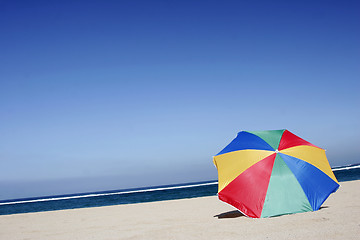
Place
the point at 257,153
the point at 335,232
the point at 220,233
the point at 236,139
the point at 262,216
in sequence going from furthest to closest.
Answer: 1. the point at 236,139
2. the point at 257,153
3. the point at 262,216
4. the point at 220,233
5. the point at 335,232

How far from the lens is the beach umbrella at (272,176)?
5.68m

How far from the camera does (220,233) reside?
4.92 metres

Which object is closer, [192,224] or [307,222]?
[307,222]

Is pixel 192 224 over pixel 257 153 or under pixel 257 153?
under

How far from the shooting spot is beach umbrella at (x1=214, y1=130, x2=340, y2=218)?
568 cm

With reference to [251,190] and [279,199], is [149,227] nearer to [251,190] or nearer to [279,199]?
[251,190]

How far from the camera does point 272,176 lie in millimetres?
5781

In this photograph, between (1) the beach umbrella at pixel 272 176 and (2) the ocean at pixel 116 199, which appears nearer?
(1) the beach umbrella at pixel 272 176

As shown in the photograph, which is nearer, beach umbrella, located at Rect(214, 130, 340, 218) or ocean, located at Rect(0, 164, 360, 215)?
beach umbrella, located at Rect(214, 130, 340, 218)

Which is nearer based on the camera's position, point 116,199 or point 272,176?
point 272,176

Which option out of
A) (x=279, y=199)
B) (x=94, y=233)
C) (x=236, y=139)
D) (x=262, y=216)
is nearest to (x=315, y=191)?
(x=279, y=199)

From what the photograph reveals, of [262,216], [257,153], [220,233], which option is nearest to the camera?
[220,233]

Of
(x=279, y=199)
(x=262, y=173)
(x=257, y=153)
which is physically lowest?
(x=279, y=199)

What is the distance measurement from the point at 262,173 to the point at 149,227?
2.71 meters
